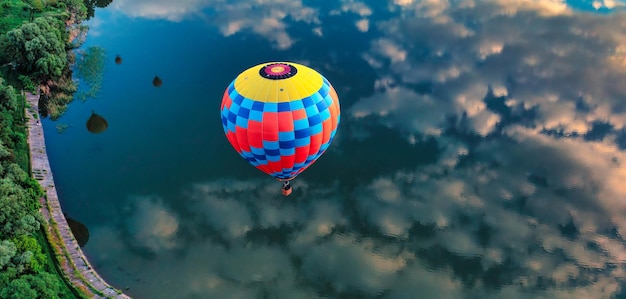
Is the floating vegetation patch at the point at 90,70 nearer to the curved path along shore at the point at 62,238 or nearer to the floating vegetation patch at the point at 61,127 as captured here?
the floating vegetation patch at the point at 61,127

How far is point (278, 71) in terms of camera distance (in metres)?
29.6

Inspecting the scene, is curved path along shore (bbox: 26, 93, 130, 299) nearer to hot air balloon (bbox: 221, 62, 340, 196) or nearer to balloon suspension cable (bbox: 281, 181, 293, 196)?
hot air balloon (bbox: 221, 62, 340, 196)

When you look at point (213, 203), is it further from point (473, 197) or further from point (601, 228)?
point (601, 228)

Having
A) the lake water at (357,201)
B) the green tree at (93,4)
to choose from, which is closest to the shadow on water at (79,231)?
the lake water at (357,201)

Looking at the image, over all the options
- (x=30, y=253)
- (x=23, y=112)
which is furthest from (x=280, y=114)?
(x=23, y=112)

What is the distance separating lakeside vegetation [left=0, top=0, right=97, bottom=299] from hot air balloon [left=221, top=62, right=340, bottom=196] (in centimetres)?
1407

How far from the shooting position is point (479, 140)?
140ft

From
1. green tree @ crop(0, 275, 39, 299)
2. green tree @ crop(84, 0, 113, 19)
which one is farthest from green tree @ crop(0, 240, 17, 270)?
green tree @ crop(84, 0, 113, 19)

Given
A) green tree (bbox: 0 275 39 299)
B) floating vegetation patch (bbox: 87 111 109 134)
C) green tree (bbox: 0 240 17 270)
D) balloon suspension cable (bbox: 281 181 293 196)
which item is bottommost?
green tree (bbox: 0 275 39 299)

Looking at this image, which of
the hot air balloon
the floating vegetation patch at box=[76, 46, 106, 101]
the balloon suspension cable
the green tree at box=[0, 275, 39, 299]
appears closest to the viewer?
the green tree at box=[0, 275, 39, 299]

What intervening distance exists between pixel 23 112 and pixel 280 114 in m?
29.0

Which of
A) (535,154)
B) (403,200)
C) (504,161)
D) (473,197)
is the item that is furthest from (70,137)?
(535,154)

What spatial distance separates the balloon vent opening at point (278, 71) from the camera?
95.6 ft

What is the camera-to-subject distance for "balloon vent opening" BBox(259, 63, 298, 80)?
29.1 m
